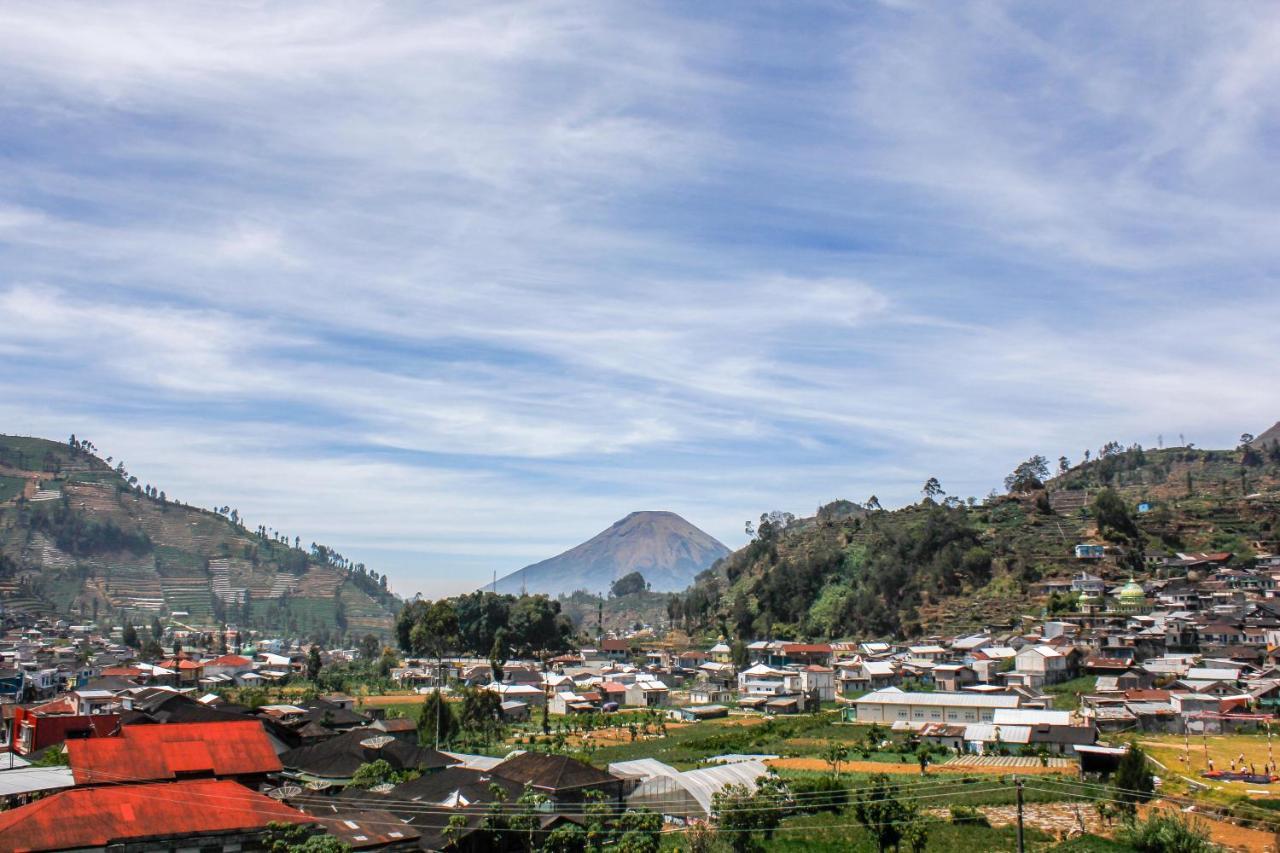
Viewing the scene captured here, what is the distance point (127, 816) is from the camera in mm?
22266

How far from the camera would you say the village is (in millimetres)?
26844

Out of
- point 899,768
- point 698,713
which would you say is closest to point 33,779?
point 899,768

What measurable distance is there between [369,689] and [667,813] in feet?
175

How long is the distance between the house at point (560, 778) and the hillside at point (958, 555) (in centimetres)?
4968

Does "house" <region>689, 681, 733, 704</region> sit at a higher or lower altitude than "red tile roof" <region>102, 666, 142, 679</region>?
lower

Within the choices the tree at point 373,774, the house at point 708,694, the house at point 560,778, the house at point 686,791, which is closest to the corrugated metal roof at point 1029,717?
the house at point 686,791

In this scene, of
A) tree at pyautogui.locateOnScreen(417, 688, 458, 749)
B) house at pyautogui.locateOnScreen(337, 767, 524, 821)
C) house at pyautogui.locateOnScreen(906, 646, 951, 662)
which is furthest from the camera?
house at pyautogui.locateOnScreen(906, 646, 951, 662)

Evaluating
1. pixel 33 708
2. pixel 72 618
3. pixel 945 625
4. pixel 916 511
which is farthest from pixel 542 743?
pixel 72 618

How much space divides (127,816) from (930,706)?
39086 millimetres

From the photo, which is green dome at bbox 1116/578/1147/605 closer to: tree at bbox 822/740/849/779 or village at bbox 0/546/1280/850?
village at bbox 0/546/1280/850

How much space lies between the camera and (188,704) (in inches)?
1742

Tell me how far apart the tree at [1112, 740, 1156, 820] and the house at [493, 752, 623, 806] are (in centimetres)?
1533

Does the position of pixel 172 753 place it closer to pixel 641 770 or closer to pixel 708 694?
pixel 641 770

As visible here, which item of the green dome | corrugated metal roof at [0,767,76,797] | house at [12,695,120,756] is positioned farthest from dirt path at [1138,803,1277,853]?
the green dome
